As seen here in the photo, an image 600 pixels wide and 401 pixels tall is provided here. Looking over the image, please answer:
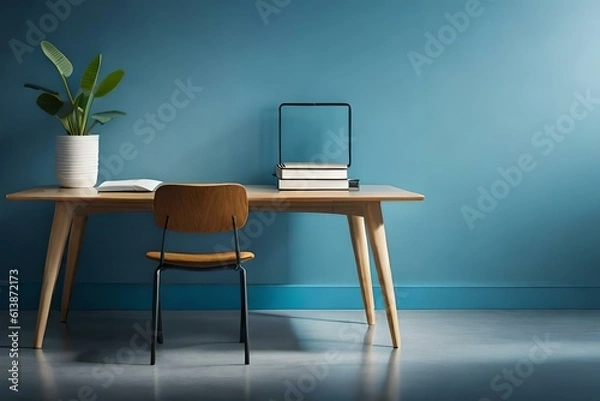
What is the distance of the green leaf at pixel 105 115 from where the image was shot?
4254 millimetres

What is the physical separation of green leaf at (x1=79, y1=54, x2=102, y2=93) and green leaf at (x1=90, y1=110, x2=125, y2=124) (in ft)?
0.45

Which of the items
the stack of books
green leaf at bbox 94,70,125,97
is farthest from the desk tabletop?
green leaf at bbox 94,70,125,97

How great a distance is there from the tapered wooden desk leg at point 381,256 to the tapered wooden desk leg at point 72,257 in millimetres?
1396

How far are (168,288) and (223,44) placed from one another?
125 cm

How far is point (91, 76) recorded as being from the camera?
4152 millimetres

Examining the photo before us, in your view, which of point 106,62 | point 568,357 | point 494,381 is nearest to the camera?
point 494,381

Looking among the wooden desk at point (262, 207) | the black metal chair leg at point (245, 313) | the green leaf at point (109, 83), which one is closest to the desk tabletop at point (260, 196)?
the wooden desk at point (262, 207)

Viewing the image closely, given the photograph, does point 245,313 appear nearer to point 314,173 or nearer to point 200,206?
point 200,206

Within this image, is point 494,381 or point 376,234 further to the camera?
point 376,234

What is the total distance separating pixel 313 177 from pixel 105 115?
1.07m

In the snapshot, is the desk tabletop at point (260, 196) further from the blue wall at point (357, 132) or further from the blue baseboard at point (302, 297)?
the blue baseboard at point (302, 297)

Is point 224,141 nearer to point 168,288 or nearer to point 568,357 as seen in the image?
point 168,288

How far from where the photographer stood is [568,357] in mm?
3646

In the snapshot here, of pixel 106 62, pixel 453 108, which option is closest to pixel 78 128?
pixel 106 62
